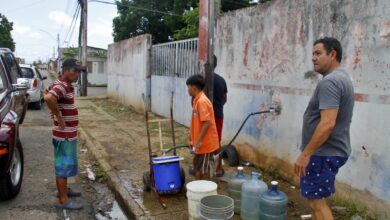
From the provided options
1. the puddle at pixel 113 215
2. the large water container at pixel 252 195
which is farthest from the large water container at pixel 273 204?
the puddle at pixel 113 215

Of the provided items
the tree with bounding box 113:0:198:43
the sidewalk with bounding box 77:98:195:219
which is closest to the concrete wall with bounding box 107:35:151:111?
the sidewalk with bounding box 77:98:195:219

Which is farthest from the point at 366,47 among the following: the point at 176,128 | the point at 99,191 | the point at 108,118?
the point at 108,118

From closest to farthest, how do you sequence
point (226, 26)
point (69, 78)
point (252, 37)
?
point (69, 78) < point (252, 37) < point (226, 26)

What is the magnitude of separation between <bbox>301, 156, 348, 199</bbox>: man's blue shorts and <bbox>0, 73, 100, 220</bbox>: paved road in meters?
2.77

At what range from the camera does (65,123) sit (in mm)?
4496

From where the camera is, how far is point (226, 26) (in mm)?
7027

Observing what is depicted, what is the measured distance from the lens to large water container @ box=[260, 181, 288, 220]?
3.76 metres

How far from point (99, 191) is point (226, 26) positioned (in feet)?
12.1

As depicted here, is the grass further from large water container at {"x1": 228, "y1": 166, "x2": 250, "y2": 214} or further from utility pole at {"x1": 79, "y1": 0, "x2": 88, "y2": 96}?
utility pole at {"x1": 79, "y1": 0, "x2": 88, "y2": 96}

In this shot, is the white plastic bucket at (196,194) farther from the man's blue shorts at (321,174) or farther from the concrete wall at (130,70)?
the concrete wall at (130,70)

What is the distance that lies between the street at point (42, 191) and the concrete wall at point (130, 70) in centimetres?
497

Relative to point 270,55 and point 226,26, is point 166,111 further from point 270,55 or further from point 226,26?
point 270,55

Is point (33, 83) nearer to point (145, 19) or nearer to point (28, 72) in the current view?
point (28, 72)

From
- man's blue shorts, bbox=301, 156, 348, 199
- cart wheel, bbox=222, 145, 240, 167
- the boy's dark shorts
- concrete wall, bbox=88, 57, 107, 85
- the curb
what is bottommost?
the curb
